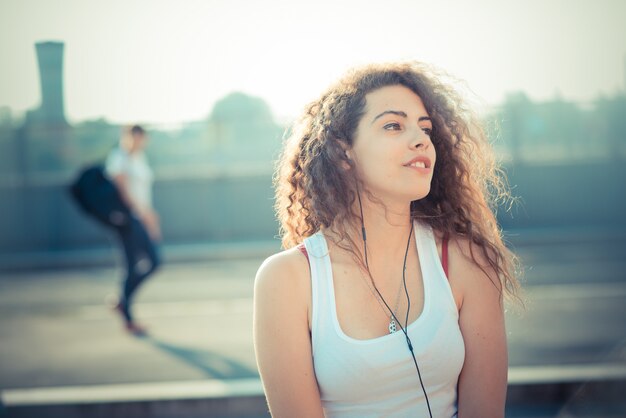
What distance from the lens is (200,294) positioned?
345 inches

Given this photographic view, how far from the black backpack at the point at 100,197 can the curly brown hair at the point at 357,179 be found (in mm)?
3901

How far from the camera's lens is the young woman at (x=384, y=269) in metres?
2.02

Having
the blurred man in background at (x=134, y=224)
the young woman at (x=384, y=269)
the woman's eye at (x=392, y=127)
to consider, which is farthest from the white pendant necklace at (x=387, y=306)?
the blurred man in background at (x=134, y=224)

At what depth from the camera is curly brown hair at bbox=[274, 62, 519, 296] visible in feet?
7.58

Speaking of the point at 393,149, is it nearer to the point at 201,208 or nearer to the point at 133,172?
the point at 133,172

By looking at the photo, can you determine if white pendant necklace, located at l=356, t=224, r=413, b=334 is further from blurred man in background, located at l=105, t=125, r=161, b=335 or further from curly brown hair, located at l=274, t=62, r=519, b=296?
blurred man in background, located at l=105, t=125, r=161, b=335

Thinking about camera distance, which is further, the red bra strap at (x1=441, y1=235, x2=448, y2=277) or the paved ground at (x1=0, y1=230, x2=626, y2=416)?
the paved ground at (x1=0, y1=230, x2=626, y2=416)

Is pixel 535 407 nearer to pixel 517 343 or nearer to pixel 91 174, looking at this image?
pixel 517 343

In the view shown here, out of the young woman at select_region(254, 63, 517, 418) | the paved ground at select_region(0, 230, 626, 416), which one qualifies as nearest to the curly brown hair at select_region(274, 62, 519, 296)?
the young woman at select_region(254, 63, 517, 418)

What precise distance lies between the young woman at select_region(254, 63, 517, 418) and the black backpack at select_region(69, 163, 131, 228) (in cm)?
400

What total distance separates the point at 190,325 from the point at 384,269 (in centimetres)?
500

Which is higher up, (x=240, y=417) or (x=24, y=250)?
(x=240, y=417)

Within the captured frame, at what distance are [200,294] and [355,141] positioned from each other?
6816mm

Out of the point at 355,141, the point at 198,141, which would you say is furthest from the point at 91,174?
the point at 198,141
